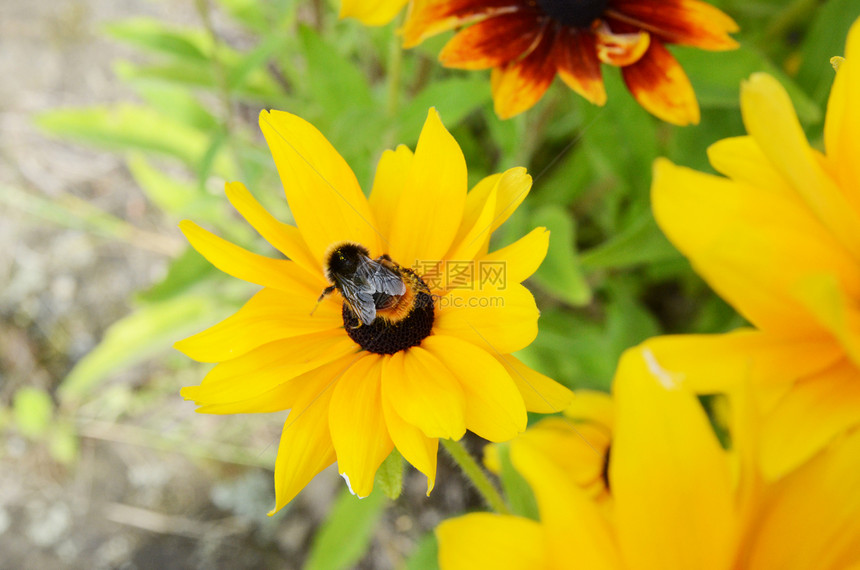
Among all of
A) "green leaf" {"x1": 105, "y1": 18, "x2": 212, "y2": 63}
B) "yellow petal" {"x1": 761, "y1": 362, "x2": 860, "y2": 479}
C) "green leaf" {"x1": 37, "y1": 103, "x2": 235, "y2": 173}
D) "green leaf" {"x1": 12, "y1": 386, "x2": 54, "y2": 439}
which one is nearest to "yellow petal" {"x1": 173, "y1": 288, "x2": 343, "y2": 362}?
"yellow petal" {"x1": 761, "y1": 362, "x2": 860, "y2": 479}

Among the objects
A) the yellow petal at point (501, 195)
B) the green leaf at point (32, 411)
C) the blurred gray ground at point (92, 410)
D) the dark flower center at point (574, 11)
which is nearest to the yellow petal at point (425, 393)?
the yellow petal at point (501, 195)

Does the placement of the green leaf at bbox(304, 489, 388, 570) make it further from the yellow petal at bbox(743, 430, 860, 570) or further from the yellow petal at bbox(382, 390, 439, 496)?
the yellow petal at bbox(743, 430, 860, 570)

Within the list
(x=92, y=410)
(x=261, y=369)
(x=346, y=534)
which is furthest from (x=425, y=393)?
(x=92, y=410)

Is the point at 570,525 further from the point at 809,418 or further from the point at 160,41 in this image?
the point at 160,41

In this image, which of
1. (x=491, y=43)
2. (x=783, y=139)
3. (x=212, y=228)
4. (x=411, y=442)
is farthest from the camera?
(x=212, y=228)

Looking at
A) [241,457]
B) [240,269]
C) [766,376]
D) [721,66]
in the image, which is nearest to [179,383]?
[241,457]

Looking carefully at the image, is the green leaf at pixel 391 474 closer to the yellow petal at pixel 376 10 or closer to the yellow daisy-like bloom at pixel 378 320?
the yellow daisy-like bloom at pixel 378 320
